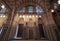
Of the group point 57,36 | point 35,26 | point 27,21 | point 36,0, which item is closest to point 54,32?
point 57,36

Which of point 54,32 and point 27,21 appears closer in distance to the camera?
point 54,32

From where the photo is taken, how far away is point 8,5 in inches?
273

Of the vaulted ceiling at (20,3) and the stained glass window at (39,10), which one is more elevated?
the vaulted ceiling at (20,3)

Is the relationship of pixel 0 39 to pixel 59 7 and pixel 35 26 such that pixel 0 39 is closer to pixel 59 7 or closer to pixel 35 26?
pixel 35 26

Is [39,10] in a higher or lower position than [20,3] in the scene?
lower

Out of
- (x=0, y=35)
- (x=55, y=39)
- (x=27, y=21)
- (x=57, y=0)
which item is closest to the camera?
(x=55, y=39)

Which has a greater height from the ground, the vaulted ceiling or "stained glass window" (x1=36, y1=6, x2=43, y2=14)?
the vaulted ceiling

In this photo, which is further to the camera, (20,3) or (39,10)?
(20,3)

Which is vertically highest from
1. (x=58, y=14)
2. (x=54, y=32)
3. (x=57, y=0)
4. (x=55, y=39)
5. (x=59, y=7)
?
(x=57, y=0)

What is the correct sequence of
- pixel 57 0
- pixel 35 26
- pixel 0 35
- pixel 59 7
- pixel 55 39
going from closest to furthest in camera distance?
pixel 55 39
pixel 0 35
pixel 35 26
pixel 59 7
pixel 57 0

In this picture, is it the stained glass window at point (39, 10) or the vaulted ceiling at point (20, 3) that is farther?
the vaulted ceiling at point (20, 3)

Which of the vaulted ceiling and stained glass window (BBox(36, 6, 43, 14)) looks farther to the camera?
the vaulted ceiling

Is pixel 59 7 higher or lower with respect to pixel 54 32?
higher

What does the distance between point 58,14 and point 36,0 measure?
6.71 feet
